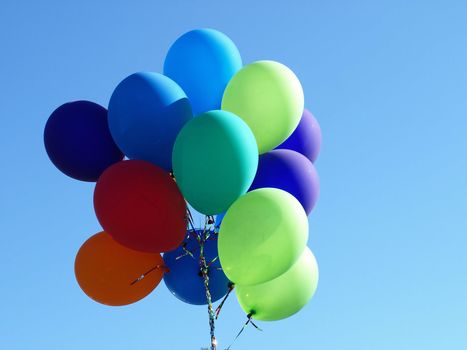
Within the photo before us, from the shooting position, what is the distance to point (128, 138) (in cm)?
735

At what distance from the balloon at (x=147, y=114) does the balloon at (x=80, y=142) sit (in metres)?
0.33

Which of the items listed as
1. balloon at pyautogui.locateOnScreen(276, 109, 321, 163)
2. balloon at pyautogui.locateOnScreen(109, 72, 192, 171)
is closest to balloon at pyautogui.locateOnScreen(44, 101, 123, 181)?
balloon at pyautogui.locateOnScreen(109, 72, 192, 171)

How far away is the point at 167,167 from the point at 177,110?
25.3 inches

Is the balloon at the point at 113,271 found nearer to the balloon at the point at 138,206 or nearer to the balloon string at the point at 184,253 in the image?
the balloon string at the point at 184,253

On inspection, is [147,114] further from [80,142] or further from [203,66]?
[203,66]

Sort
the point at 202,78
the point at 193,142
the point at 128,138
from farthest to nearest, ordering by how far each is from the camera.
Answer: the point at 202,78
the point at 128,138
the point at 193,142

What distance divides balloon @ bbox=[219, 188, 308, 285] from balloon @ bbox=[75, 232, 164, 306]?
1.13 metres

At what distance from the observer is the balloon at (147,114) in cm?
727

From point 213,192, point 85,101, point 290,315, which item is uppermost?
point 85,101

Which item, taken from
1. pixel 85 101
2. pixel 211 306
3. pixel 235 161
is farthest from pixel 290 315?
pixel 85 101

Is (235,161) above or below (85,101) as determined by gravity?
below

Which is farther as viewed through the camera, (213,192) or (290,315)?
(290,315)

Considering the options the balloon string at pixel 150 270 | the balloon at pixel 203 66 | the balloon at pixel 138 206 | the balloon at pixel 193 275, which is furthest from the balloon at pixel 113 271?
the balloon at pixel 203 66

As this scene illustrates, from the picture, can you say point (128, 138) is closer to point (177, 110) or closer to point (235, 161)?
point (177, 110)
